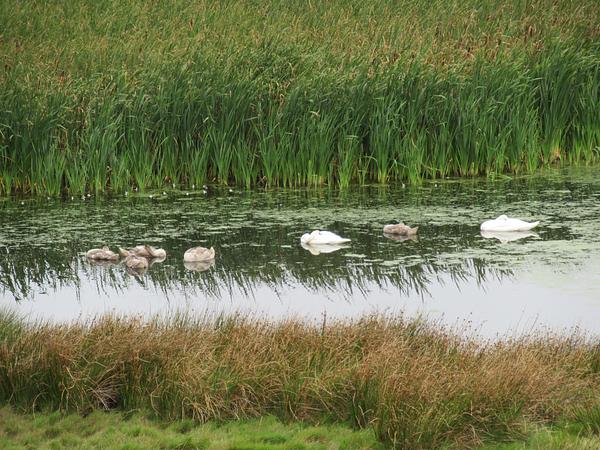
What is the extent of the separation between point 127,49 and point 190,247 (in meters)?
6.68

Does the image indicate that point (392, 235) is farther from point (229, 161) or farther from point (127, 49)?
point (127, 49)

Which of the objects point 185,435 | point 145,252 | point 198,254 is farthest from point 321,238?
point 185,435

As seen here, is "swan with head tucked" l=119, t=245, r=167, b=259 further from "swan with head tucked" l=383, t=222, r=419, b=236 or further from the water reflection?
"swan with head tucked" l=383, t=222, r=419, b=236

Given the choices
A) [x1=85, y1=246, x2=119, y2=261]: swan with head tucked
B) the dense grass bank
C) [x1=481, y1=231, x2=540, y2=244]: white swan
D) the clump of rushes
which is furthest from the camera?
the dense grass bank

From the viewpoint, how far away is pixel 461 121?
13703 millimetres

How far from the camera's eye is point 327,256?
10023 mm

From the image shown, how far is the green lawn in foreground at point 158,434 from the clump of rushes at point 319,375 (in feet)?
0.32

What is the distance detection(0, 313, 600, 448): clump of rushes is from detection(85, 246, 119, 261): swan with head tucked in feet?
10.3

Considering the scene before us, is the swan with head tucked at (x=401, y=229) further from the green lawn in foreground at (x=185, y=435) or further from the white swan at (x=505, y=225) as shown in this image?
the green lawn in foreground at (x=185, y=435)

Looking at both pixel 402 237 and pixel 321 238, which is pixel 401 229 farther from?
pixel 321 238

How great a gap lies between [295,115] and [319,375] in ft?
25.7

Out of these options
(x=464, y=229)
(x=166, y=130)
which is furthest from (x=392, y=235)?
(x=166, y=130)

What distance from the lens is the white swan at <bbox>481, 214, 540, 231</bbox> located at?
10719 millimetres

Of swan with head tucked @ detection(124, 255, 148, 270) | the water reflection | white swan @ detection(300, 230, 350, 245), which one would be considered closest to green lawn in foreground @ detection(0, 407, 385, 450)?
swan with head tucked @ detection(124, 255, 148, 270)
